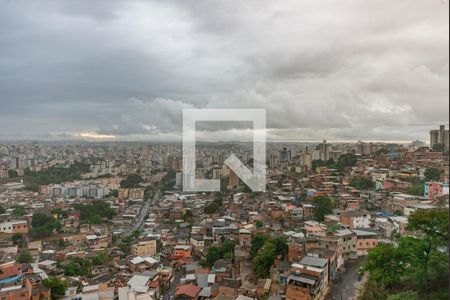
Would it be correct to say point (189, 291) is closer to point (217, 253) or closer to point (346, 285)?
point (217, 253)

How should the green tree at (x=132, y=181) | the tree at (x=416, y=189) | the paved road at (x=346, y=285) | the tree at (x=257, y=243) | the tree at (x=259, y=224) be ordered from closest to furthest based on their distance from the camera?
the paved road at (x=346, y=285)
the tree at (x=257, y=243)
the tree at (x=259, y=224)
the tree at (x=416, y=189)
the green tree at (x=132, y=181)

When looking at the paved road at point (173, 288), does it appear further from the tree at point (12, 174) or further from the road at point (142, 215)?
the tree at point (12, 174)

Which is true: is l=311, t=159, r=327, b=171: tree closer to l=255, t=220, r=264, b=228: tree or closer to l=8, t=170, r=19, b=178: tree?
l=255, t=220, r=264, b=228: tree

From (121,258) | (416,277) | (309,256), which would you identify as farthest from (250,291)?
(121,258)

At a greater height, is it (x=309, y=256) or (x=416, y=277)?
(x=416, y=277)

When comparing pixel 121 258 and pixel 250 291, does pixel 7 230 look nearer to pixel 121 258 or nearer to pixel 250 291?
pixel 121 258

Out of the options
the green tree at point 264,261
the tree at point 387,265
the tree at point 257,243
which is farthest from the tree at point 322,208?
the tree at point 387,265
